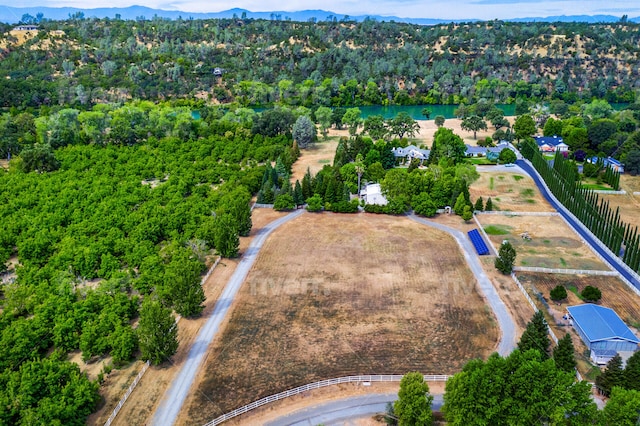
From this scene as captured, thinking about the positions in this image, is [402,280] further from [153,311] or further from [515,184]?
[515,184]

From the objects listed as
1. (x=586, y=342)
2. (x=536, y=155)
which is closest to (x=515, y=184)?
(x=536, y=155)

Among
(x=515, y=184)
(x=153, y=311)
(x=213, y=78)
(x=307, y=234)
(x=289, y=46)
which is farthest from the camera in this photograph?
(x=289, y=46)

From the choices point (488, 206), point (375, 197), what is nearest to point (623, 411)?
point (488, 206)

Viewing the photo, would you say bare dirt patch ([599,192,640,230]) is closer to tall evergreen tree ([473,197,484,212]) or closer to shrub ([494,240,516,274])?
tall evergreen tree ([473,197,484,212])

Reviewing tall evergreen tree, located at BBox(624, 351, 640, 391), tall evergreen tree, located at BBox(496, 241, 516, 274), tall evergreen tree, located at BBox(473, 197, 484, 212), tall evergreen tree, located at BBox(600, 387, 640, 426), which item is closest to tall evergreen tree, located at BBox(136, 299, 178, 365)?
tall evergreen tree, located at BBox(600, 387, 640, 426)

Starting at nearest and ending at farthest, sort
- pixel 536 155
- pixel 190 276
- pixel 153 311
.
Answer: pixel 153 311 → pixel 190 276 → pixel 536 155

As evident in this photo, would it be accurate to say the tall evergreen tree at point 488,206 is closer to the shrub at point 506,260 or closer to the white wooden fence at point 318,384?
the shrub at point 506,260
